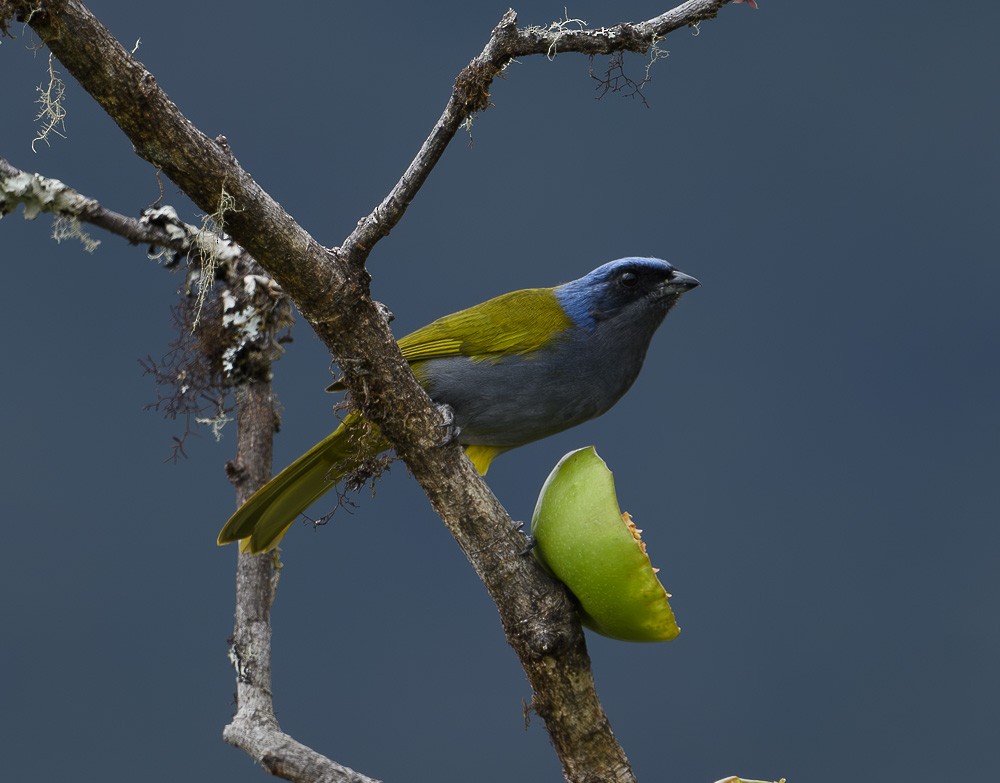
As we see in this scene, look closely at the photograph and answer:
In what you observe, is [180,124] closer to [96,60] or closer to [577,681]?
[96,60]

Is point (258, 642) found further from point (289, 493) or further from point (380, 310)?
point (380, 310)

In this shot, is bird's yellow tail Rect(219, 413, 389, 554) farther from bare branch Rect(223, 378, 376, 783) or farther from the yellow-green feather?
bare branch Rect(223, 378, 376, 783)

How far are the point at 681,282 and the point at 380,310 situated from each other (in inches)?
58.4

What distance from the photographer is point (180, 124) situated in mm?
2799

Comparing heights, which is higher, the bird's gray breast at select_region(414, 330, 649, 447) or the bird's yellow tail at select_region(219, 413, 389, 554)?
the bird's gray breast at select_region(414, 330, 649, 447)

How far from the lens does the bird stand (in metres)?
3.96

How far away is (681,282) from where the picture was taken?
4281 mm

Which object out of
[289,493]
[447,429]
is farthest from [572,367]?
[289,493]

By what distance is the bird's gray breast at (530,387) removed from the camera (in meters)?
3.97

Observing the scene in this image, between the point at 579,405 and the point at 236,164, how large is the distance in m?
1.63

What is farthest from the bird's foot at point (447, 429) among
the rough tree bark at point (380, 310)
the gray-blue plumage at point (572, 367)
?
the gray-blue plumage at point (572, 367)

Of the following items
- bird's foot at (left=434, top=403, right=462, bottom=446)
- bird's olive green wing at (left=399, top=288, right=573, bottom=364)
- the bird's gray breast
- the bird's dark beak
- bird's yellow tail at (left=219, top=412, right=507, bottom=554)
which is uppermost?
the bird's dark beak

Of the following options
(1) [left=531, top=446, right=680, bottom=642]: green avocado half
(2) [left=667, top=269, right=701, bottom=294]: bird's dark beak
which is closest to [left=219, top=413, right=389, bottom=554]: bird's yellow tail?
(1) [left=531, top=446, right=680, bottom=642]: green avocado half

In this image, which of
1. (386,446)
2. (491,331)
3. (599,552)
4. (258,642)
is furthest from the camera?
(491,331)
